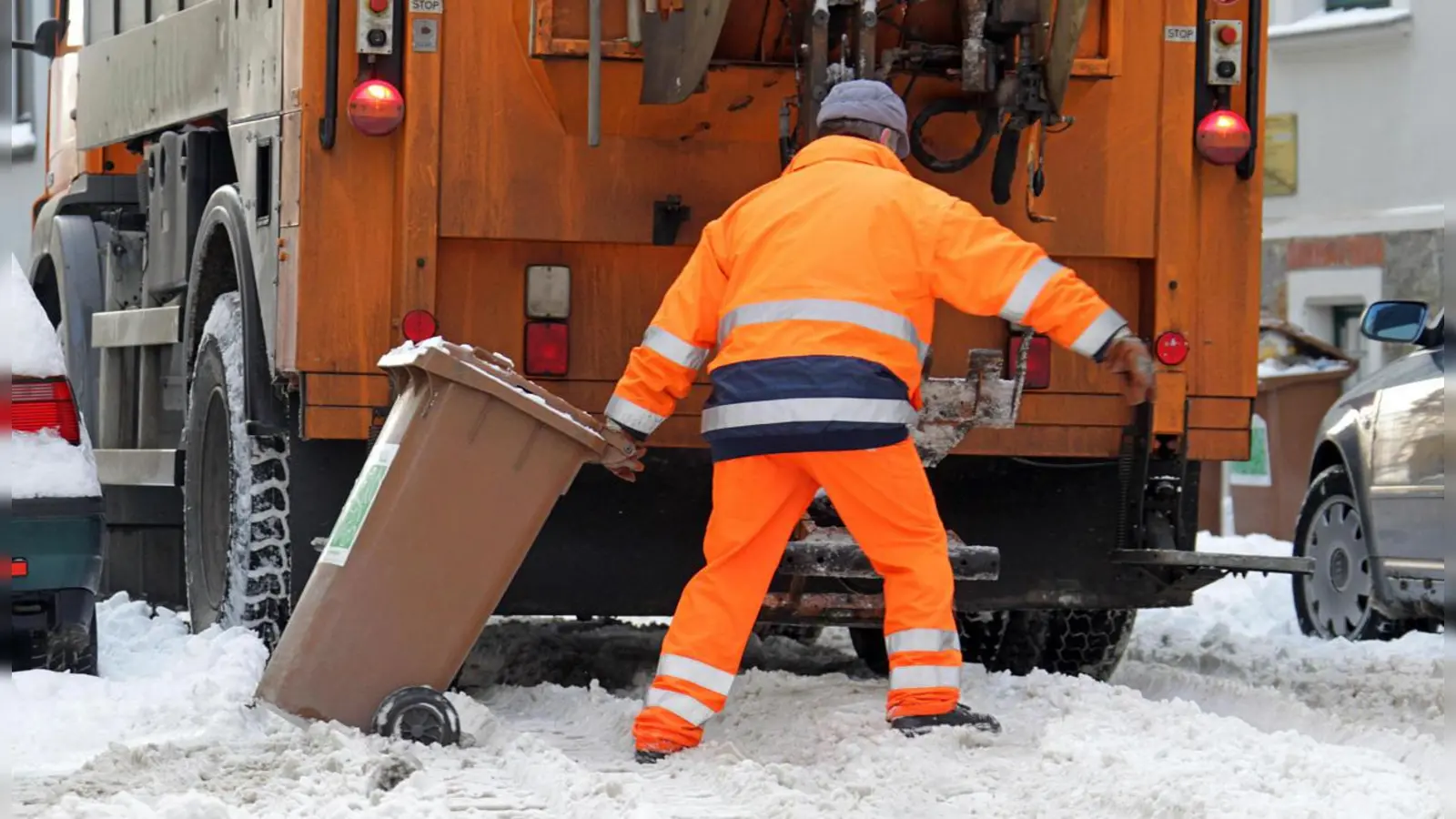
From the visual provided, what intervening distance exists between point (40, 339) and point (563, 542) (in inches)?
58.3

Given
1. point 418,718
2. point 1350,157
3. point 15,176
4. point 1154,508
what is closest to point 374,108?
point 15,176

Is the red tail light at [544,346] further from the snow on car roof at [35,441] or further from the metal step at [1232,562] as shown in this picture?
the metal step at [1232,562]

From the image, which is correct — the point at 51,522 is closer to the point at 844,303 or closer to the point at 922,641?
the point at 844,303

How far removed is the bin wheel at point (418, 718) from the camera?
5.23 meters

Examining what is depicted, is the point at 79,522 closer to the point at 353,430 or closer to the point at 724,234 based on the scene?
the point at 353,430

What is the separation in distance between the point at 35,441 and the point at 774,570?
1.93 m

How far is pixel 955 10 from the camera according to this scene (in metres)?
5.86

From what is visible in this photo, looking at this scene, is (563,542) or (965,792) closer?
(965,792)

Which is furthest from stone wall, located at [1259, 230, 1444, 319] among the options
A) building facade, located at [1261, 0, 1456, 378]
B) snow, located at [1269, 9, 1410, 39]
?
snow, located at [1269, 9, 1410, 39]

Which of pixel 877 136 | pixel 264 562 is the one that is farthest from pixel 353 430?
pixel 877 136

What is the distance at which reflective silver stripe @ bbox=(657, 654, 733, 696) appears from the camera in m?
5.38

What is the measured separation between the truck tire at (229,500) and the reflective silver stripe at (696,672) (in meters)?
1.37

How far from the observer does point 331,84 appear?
5.91m

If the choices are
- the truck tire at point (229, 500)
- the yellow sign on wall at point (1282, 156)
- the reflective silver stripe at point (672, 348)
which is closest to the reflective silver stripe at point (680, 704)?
the reflective silver stripe at point (672, 348)
